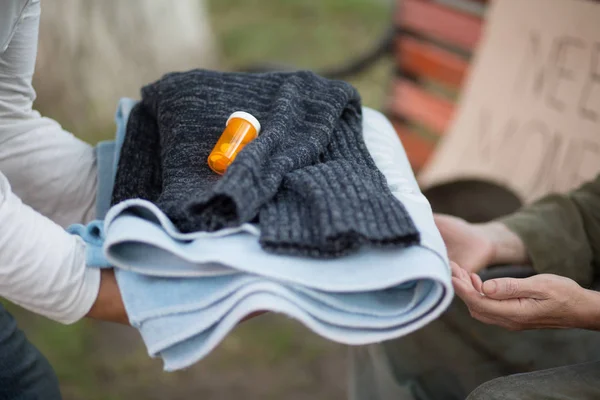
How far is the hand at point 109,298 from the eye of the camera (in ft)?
2.17

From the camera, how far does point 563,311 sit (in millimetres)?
768

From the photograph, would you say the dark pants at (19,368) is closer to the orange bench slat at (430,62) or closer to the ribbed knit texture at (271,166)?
the ribbed knit texture at (271,166)

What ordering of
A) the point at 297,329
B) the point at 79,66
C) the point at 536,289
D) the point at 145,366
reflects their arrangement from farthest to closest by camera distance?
the point at 79,66 < the point at 297,329 < the point at 145,366 < the point at 536,289

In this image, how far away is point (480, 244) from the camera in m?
0.94

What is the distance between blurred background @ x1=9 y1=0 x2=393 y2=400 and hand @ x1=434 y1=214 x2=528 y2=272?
2.07 ft

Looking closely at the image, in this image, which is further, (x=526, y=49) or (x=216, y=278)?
(x=526, y=49)

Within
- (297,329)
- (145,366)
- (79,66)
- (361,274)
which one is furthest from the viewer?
(79,66)

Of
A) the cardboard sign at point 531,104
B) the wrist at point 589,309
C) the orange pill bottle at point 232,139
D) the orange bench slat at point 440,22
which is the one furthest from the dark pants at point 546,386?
the orange bench slat at point 440,22

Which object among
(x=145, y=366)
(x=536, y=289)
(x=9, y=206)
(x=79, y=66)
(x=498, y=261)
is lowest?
(x=145, y=366)

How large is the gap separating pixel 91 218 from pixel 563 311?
25.0 inches

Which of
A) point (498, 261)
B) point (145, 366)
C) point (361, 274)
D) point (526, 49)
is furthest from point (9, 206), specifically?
point (526, 49)

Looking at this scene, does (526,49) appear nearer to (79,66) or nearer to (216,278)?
(216,278)

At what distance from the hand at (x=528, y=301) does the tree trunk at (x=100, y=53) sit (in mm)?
1817

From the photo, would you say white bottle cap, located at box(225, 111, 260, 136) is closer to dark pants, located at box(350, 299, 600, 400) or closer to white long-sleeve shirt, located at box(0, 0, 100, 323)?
white long-sleeve shirt, located at box(0, 0, 100, 323)
